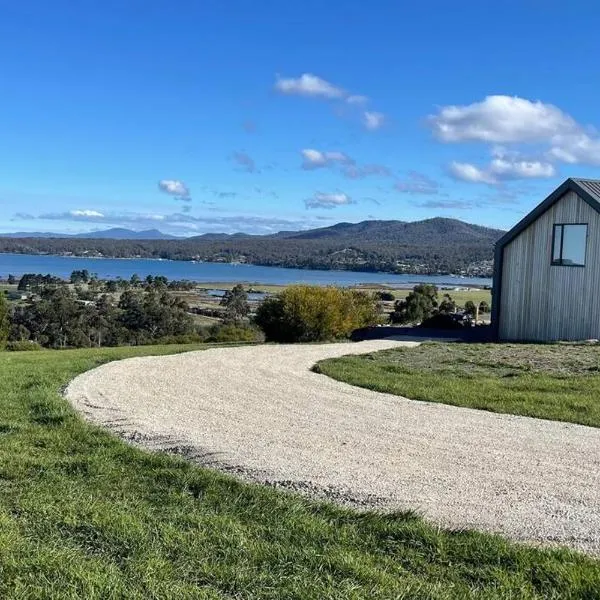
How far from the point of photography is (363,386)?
10734 millimetres

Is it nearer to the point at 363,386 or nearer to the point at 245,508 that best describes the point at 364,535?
the point at 245,508

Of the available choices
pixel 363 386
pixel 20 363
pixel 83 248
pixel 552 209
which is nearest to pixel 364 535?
pixel 363 386

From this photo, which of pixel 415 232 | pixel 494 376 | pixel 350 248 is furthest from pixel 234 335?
pixel 415 232

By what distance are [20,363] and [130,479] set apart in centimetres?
934

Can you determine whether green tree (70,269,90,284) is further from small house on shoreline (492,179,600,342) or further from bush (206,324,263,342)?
small house on shoreline (492,179,600,342)

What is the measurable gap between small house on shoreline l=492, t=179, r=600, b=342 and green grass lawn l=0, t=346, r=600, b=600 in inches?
612

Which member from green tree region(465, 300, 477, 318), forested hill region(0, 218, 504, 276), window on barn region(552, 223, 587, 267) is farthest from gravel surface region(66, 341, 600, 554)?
forested hill region(0, 218, 504, 276)

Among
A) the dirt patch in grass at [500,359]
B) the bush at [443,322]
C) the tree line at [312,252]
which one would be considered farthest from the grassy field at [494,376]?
the tree line at [312,252]

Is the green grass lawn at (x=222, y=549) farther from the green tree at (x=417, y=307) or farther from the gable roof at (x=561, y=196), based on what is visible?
the green tree at (x=417, y=307)

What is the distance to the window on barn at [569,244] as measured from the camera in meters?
18.8

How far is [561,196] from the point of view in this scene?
1919 cm

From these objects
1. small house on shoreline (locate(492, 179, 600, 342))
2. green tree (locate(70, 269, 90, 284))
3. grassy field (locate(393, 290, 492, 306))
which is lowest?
green tree (locate(70, 269, 90, 284))

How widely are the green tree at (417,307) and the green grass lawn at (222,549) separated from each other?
27.5 m

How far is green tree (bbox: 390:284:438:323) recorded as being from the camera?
33694 millimetres
